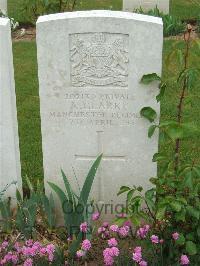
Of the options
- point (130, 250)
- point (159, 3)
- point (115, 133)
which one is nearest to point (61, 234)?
point (130, 250)

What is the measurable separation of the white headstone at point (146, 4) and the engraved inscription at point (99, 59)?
6.11 metres

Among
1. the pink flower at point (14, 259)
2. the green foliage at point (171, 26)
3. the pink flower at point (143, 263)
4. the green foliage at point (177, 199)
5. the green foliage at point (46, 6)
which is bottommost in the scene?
the pink flower at point (14, 259)

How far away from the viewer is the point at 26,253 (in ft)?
11.1

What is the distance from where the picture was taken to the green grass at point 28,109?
5.14 metres

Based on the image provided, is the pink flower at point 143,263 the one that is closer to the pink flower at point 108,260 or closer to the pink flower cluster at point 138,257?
the pink flower cluster at point 138,257

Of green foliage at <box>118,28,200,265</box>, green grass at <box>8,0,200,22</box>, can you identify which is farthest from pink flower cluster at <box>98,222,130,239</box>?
green grass at <box>8,0,200,22</box>

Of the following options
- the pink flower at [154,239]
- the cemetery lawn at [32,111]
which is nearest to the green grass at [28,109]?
the cemetery lawn at [32,111]

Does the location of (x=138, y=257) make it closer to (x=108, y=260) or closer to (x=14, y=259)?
(x=108, y=260)

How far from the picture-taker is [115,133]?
12.9 ft

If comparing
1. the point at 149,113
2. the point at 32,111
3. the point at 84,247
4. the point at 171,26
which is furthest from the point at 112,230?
the point at 171,26

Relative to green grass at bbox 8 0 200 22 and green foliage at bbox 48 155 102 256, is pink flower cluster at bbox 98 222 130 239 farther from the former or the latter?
green grass at bbox 8 0 200 22

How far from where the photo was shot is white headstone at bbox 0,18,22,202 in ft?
12.1

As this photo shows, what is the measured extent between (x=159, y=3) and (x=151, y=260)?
6.75 metres

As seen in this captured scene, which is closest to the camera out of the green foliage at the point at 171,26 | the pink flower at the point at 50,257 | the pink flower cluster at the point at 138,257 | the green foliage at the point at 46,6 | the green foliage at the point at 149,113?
the pink flower cluster at the point at 138,257
